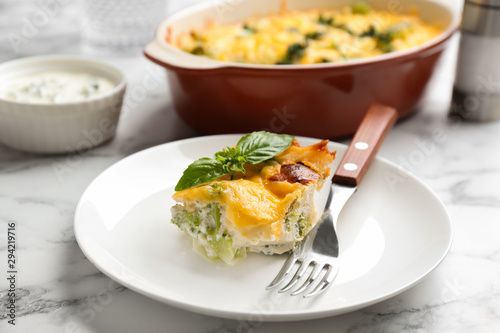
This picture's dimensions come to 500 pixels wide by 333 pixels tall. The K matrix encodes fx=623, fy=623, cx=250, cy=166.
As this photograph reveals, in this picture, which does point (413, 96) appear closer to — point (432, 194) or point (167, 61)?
point (432, 194)

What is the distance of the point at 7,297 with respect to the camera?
4.62ft

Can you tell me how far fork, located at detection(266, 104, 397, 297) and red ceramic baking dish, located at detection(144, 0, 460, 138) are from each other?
129mm

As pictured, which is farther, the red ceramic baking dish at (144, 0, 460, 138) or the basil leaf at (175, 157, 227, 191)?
the red ceramic baking dish at (144, 0, 460, 138)

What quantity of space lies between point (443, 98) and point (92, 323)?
69.1 inches

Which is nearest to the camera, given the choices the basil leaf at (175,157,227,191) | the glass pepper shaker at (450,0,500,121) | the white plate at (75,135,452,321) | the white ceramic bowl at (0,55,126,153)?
the white plate at (75,135,452,321)

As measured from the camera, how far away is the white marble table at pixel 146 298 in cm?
134

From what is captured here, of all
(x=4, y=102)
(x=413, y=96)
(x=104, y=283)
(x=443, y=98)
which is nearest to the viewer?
(x=104, y=283)

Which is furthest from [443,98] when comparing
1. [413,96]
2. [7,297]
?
[7,297]

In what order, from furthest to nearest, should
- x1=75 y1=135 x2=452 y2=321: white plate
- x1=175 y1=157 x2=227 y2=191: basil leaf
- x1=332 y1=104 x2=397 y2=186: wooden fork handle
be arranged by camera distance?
x1=332 y1=104 x2=397 y2=186: wooden fork handle < x1=175 y1=157 x2=227 y2=191: basil leaf < x1=75 y1=135 x2=452 y2=321: white plate

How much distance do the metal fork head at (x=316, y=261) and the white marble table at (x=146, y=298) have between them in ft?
0.27

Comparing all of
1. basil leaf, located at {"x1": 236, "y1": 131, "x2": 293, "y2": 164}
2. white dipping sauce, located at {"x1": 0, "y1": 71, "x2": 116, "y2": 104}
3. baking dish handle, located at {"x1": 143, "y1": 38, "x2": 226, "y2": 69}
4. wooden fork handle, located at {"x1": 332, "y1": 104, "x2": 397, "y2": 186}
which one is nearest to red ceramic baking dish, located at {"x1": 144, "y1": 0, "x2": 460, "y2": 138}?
baking dish handle, located at {"x1": 143, "y1": 38, "x2": 226, "y2": 69}

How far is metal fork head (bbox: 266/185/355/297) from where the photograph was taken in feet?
4.44

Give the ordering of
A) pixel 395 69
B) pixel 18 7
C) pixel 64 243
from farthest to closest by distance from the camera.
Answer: pixel 18 7 → pixel 395 69 → pixel 64 243

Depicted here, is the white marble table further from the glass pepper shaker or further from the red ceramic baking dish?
the red ceramic baking dish
